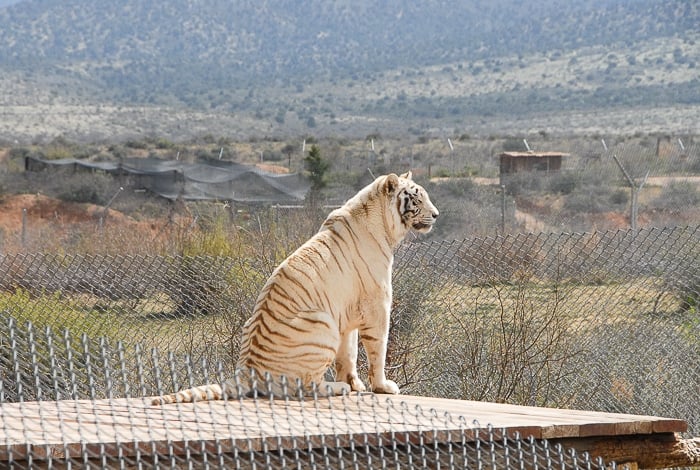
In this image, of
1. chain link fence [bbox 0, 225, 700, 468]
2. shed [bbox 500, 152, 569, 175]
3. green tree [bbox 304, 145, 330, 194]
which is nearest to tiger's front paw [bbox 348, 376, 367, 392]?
chain link fence [bbox 0, 225, 700, 468]

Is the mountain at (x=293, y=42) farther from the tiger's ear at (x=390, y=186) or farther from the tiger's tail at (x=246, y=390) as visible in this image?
the tiger's tail at (x=246, y=390)

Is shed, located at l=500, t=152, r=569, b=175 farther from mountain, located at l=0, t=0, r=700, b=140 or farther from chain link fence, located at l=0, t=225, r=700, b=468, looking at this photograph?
mountain, located at l=0, t=0, r=700, b=140

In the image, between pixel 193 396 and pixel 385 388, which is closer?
pixel 193 396

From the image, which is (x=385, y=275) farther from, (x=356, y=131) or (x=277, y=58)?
(x=277, y=58)

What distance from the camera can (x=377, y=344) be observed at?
7.18 m

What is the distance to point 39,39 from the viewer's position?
17300 centimetres

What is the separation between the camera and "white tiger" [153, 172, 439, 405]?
6.74 meters

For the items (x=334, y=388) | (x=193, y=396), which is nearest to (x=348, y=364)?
(x=334, y=388)

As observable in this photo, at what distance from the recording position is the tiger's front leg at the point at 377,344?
7.11 metres

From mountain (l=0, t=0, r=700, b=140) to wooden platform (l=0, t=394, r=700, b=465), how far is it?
9201cm

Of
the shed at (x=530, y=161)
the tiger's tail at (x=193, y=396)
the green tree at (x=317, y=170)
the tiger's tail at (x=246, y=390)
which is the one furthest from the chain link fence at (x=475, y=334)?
the shed at (x=530, y=161)

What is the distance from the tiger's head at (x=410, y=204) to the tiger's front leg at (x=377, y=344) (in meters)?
0.55

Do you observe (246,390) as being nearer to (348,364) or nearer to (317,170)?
(348,364)

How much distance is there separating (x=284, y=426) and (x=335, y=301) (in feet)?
4.55
